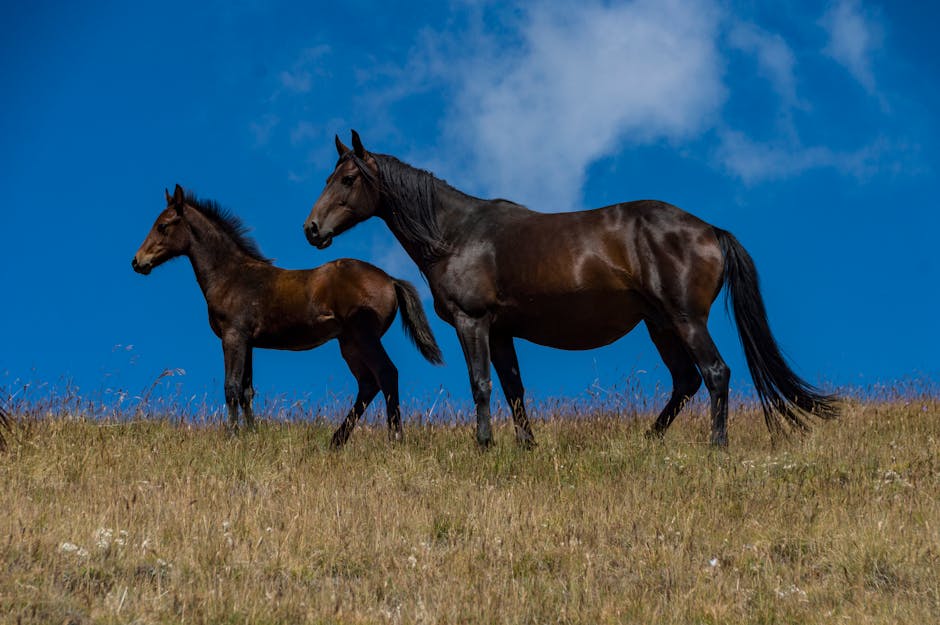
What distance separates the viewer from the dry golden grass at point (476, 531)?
5660 millimetres

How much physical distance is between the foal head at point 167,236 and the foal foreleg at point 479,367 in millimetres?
4819

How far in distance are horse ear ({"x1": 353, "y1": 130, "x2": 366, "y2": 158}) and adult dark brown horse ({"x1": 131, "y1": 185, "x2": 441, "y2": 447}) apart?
147cm

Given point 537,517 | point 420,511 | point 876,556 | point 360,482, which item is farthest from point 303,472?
point 876,556

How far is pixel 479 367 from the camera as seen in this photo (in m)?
9.96

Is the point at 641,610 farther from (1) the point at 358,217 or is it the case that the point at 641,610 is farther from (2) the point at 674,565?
(1) the point at 358,217

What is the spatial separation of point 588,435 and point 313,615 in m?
5.83

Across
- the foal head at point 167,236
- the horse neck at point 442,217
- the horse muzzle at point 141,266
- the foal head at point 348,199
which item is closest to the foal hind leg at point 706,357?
the horse neck at point 442,217

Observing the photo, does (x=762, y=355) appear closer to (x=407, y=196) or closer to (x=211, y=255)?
(x=407, y=196)

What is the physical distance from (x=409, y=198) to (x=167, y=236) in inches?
158

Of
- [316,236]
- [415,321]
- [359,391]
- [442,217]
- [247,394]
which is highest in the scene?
[442,217]

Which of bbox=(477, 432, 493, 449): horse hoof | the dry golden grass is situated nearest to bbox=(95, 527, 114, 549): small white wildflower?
the dry golden grass

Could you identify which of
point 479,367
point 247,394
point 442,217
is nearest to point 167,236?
point 247,394

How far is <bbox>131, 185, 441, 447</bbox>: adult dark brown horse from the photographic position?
11.4 m

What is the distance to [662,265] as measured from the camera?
9.78m
